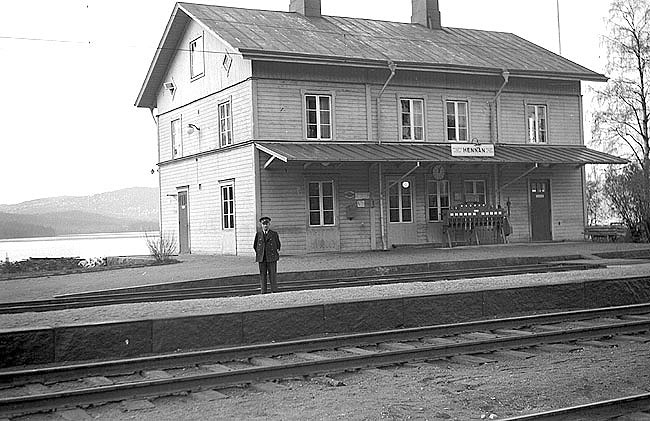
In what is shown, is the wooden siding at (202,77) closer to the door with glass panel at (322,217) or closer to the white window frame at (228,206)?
the white window frame at (228,206)

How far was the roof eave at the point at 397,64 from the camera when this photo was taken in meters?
25.0

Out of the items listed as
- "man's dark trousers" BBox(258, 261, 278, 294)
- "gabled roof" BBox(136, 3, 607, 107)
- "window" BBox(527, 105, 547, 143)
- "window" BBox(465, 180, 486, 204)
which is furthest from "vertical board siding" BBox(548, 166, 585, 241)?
"man's dark trousers" BBox(258, 261, 278, 294)

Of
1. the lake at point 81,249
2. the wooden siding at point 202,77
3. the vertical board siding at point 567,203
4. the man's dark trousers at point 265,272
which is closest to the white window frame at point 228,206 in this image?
the wooden siding at point 202,77

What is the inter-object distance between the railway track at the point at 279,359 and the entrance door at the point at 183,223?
20.6 metres

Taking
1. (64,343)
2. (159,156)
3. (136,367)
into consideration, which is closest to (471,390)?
(136,367)

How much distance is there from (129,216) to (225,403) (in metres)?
99.8

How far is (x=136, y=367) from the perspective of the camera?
30.3 feet

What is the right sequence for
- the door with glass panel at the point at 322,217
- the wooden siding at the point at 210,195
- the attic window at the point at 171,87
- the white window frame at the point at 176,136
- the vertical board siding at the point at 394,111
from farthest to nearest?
the attic window at the point at 171,87 < the white window frame at the point at 176,136 < the door with glass panel at the point at 322,217 < the wooden siding at the point at 210,195 < the vertical board siding at the point at 394,111

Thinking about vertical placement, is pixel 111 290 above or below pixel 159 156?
below

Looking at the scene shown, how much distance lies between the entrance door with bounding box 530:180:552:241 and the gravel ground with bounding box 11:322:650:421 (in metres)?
22.0

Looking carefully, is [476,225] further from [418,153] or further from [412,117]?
[412,117]

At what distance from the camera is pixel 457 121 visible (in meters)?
29.7

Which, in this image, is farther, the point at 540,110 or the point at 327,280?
the point at 540,110

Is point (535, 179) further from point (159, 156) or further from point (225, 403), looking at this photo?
point (225, 403)
